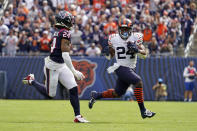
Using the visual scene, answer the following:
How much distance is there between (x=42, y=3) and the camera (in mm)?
24562

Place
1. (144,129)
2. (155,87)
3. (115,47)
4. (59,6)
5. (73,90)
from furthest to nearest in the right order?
(59,6)
(155,87)
(115,47)
(73,90)
(144,129)

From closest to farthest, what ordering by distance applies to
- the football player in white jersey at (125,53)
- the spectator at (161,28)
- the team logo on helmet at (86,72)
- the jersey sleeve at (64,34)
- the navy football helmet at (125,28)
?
the jersey sleeve at (64,34) → the football player in white jersey at (125,53) → the navy football helmet at (125,28) → the team logo on helmet at (86,72) → the spectator at (161,28)

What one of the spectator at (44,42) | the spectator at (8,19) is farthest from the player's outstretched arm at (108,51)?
the spectator at (8,19)

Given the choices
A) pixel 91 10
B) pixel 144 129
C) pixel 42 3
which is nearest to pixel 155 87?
pixel 91 10

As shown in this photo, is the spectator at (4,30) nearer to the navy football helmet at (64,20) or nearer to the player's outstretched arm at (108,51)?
the player's outstretched arm at (108,51)

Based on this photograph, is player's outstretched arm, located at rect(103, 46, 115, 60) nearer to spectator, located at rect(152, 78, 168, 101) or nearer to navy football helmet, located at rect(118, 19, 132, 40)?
navy football helmet, located at rect(118, 19, 132, 40)

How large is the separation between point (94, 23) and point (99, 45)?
1216 mm

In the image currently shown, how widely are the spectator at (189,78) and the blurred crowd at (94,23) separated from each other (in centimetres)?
100

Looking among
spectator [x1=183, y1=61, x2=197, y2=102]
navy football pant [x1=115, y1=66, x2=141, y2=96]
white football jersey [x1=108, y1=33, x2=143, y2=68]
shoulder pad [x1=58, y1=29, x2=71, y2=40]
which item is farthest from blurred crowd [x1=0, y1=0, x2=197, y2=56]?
shoulder pad [x1=58, y1=29, x2=71, y2=40]

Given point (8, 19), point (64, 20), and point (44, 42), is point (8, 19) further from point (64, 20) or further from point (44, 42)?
point (64, 20)

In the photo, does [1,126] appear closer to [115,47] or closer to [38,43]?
[115,47]

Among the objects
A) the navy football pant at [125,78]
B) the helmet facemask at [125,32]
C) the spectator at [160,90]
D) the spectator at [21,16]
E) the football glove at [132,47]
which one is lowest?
the spectator at [160,90]

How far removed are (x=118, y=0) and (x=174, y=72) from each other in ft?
14.6

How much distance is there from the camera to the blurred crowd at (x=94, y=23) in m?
22.2
